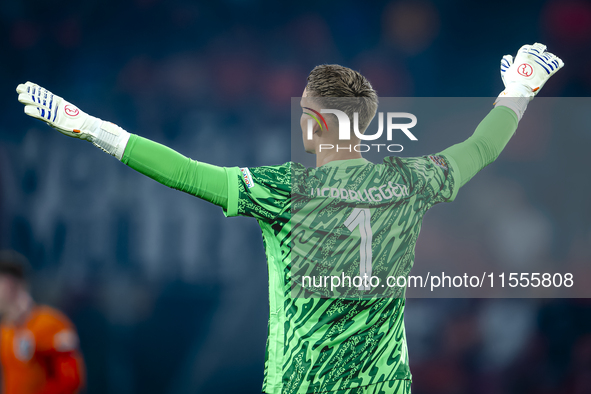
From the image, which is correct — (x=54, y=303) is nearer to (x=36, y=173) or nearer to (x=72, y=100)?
(x=36, y=173)

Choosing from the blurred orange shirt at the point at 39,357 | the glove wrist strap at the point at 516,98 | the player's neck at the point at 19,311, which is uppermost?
the glove wrist strap at the point at 516,98

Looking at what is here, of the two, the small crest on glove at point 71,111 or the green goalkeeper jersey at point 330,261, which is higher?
the small crest on glove at point 71,111

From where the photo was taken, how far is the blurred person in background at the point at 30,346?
92.0 inches

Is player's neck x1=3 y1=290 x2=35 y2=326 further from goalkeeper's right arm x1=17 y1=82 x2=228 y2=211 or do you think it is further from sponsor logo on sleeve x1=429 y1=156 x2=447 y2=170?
sponsor logo on sleeve x1=429 y1=156 x2=447 y2=170

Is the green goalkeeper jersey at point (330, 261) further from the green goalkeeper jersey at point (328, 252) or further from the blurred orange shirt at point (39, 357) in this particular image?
the blurred orange shirt at point (39, 357)

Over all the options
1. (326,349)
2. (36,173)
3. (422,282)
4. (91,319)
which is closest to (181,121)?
(36,173)

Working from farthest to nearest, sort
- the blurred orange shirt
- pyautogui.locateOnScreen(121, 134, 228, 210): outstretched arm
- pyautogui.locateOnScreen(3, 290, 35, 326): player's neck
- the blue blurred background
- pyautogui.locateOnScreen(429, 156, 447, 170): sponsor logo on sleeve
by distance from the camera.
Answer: the blue blurred background < pyautogui.locateOnScreen(3, 290, 35, 326): player's neck < the blurred orange shirt < pyautogui.locateOnScreen(429, 156, 447, 170): sponsor logo on sleeve < pyautogui.locateOnScreen(121, 134, 228, 210): outstretched arm

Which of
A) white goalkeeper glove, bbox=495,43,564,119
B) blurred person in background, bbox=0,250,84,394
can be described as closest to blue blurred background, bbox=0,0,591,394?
blurred person in background, bbox=0,250,84,394

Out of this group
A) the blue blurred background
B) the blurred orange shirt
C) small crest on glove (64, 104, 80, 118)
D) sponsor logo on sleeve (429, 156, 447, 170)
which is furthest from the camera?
the blue blurred background

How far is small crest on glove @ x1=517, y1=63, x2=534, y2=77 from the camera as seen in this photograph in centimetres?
175

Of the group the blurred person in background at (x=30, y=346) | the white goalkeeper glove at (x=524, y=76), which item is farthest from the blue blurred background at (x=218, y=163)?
the white goalkeeper glove at (x=524, y=76)

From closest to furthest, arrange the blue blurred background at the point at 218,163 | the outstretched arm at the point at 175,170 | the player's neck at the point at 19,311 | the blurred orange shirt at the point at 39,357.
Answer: the outstretched arm at the point at 175,170 < the blurred orange shirt at the point at 39,357 < the player's neck at the point at 19,311 < the blue blurred background at the point at 218,163

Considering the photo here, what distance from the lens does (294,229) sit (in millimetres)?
1298

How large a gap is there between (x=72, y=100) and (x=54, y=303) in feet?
4.45
